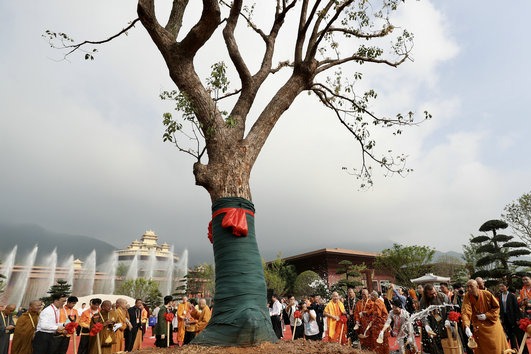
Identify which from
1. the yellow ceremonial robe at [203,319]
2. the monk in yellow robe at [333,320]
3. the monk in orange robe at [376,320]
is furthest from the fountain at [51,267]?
the monk in orange robe at [376,320]

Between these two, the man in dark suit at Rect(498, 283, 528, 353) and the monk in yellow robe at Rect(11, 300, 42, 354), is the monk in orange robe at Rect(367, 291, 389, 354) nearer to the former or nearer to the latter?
the man in dark suit at Rect(498, 283, 528, 353)

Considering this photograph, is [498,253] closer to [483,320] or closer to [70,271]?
[483,320]

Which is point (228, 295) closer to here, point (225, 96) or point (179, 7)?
point (225, 96)

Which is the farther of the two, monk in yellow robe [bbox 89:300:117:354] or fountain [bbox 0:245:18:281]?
fountain [bbox 0:245:18:281]

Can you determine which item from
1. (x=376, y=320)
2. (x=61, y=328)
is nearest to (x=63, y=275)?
(x=61, y=328)

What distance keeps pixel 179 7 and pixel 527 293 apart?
396 inches

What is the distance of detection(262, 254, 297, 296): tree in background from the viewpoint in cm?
3117

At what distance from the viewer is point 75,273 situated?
4562 cm

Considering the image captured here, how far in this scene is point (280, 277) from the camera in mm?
32281

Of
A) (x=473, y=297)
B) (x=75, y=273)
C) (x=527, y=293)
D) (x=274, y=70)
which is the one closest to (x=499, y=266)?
(x=527, y=293)

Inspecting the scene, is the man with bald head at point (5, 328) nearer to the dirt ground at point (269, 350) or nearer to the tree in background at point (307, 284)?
the dirt ground at point (269, 350)

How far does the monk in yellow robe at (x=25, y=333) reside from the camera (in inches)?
315

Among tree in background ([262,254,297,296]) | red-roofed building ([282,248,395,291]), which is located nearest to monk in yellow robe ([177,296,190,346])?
tree in background ([262,254,297,296])

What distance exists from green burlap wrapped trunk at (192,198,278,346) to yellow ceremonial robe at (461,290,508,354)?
431 centimetres
